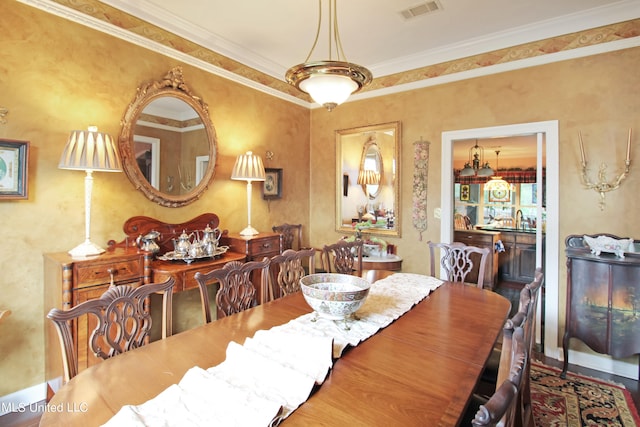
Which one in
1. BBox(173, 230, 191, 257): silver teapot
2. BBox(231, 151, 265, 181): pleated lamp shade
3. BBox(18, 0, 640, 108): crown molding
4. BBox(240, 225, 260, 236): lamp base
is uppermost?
BBox(18, 0, 640, 108): crown molding

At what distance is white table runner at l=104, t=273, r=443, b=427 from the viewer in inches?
33.3

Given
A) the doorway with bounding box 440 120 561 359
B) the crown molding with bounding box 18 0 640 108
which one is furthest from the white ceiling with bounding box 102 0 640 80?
the doorway with bounding box 440 120 561 359

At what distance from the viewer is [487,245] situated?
18.0 ft

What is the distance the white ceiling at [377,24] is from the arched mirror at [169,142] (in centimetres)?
51

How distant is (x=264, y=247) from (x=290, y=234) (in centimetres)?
86

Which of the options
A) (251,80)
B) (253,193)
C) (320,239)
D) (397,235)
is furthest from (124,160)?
(397,235)

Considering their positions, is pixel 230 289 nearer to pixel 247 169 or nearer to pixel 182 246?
pixel 182 246

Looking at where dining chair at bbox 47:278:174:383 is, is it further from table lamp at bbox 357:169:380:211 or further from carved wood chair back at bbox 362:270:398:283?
table lamp at bbox 357:169:380:211

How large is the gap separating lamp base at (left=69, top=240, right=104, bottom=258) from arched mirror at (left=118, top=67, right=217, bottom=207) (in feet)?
2.13

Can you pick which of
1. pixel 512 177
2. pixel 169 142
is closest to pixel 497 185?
pixel 512 177

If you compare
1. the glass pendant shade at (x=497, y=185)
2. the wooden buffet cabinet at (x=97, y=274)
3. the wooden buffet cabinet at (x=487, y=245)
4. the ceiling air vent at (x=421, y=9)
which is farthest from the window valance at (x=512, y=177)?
the wooden buffet cabinet at (x=97, y=274)

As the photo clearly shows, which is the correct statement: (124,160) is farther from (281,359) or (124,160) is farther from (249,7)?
(281,359)

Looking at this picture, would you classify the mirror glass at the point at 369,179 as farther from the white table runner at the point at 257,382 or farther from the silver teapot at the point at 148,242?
the white table runner at the point at 257,382

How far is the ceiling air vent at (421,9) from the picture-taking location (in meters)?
2.67
